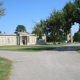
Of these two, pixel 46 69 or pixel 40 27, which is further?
pixel 40 27

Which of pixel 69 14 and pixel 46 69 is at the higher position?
pixel 69 14

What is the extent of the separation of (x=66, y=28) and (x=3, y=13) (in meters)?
20.7

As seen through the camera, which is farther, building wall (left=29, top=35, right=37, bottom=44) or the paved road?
building wall (left=29, top=35, right=37, bottom=44)

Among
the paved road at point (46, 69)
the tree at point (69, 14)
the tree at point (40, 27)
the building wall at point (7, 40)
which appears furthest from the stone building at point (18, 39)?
the paved road at point (46, 69)

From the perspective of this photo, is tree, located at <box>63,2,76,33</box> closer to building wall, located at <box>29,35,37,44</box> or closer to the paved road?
the paved road

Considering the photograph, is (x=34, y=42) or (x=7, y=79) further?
(x=34, y=42)

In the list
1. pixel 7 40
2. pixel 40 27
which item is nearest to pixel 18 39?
pixel 7 40

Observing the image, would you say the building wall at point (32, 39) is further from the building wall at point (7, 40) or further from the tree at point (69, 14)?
the tree at point (69, 14)

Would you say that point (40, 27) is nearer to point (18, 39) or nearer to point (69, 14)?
point (18, 39)

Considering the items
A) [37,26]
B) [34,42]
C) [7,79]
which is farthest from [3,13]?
[34,42]

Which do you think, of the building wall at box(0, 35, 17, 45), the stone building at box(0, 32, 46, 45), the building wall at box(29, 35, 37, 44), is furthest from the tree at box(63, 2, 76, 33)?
the building wall at box(29, 35, 37, 44)

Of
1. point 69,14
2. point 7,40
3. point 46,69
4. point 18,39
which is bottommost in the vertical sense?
point 46,69

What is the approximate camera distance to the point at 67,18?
133 ft

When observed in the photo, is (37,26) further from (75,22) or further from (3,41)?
(75,22)
